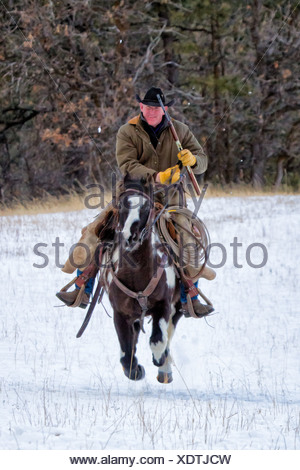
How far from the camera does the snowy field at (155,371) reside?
4.83m

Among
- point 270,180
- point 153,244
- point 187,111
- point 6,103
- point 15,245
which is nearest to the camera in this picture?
point 153,244

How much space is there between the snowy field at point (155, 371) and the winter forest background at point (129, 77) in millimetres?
10724

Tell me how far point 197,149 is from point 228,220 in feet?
31.1

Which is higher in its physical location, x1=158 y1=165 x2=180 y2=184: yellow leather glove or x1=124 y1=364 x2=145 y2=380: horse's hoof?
x1=158 y1=165 x2=180 y2=184: yellow leather glove

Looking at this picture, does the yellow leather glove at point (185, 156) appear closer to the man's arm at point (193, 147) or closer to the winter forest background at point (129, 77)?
the man's arm at point (193, 147)

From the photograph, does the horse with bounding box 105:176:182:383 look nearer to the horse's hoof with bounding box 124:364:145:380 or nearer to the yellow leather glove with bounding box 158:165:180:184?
the horse's hoof with bounding box 124:364:145:380

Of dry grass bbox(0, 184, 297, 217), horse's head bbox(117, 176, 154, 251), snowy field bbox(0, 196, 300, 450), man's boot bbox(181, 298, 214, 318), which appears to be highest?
horse's head bbox(117, 176, 154, 251)

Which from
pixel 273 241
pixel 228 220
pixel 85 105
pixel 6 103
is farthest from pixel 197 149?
pixel 6 103

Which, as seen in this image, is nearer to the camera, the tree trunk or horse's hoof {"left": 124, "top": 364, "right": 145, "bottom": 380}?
horse's hoof {"left": 124, "top": 364, "right": 145, "bottom": 380}

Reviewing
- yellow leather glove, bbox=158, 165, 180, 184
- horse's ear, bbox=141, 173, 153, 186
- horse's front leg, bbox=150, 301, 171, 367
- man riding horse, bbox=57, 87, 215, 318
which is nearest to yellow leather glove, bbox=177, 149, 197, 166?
man riding horse, bbox=57, 87, 215, 318

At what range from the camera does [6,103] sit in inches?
1097

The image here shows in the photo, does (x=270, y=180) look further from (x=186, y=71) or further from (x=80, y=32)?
(x=80, y=32)

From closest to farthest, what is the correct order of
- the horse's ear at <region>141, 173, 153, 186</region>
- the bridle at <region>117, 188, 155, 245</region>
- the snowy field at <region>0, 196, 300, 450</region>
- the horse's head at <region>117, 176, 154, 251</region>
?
the snowy field at <region>0, 196, 300, 450</region> < the horse's head at <region>117, 176, 154, 251</region> < the bridle at <region>117, 188, 155, 245</region> < the horse's ear at <region>141, 173, 153, 186</region>

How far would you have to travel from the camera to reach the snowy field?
4.83 metres
